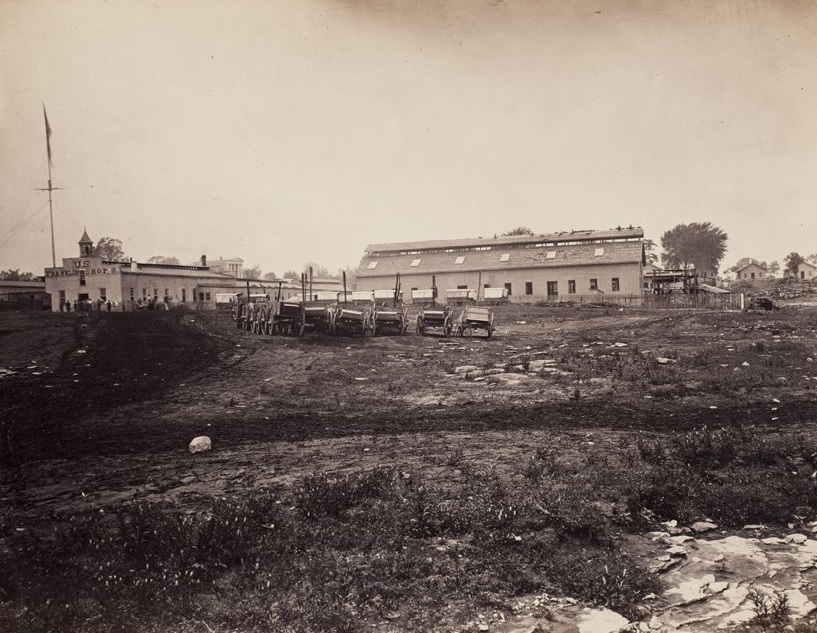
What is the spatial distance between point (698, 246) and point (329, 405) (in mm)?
93440

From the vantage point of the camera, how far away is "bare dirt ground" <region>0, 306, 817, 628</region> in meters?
6.42

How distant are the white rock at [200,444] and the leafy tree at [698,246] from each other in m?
91.9

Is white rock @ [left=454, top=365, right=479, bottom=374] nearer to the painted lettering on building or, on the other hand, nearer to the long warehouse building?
the long warehouse building

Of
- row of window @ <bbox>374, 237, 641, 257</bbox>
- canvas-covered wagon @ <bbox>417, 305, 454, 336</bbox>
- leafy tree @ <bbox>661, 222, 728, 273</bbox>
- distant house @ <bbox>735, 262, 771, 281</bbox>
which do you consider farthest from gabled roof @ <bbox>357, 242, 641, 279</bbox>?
distant house @ <bbox>735, 262, 771, 281</bbox>

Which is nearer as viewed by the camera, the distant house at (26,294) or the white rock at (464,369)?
the white rock at (464,369)

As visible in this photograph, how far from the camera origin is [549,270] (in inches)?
1690

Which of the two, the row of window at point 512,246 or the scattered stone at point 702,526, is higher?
the row of window at point 512,246

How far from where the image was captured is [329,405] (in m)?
10.2

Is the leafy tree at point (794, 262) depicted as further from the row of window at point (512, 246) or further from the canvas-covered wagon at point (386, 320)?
the canvas-covered wagon at point (386, 320)

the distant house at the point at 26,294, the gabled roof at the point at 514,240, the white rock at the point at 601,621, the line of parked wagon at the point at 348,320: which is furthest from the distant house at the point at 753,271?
the white rock at the point at 601,621

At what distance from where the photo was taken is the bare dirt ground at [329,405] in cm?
642

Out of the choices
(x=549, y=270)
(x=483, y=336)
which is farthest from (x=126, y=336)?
(x=549, y=270)

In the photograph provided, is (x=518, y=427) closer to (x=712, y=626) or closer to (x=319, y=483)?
(x=319, y=483)

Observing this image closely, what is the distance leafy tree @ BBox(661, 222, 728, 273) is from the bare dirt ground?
78.9 meters
